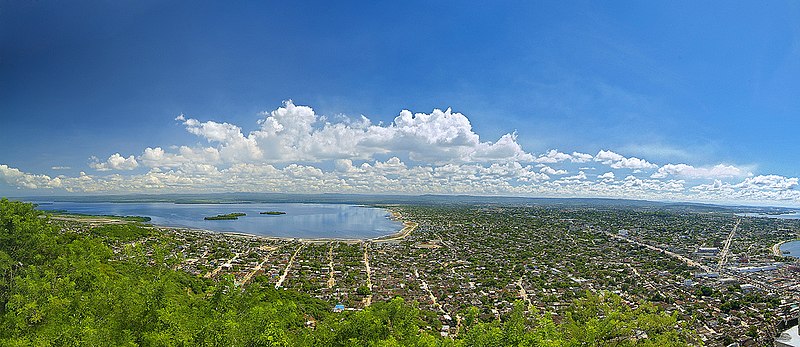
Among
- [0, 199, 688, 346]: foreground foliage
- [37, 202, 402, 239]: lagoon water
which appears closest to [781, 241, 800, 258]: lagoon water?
[0, 199, 688, 346]: foreground foliage

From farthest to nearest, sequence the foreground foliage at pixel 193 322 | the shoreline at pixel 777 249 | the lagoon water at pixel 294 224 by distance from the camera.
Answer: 1. the lagoon water at pixel 294 224
2. the shoreline at pixel 777 249
3. the foreground foliage at pixel 193 322

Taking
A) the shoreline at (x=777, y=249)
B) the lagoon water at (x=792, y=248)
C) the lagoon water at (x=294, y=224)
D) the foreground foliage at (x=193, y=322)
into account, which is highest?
the foreground foliage at (x=193, y=322)

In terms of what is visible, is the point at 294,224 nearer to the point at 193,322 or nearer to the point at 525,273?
the point at 525,273

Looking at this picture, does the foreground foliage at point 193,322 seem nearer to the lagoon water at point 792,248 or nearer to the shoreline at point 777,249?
the shoreline at point 777,249

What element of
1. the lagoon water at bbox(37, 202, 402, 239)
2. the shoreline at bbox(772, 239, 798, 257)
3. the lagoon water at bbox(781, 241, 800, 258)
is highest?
the shoreline at bbox(772, 239, 798, 257)

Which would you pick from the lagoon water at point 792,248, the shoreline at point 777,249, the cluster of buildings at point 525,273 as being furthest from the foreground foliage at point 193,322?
the lagoon water at point 792,248

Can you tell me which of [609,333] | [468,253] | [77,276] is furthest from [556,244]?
[77,276]

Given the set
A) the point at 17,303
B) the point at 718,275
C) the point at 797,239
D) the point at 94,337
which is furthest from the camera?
the point at 797,239

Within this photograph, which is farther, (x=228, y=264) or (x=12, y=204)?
(x=228, y=264)

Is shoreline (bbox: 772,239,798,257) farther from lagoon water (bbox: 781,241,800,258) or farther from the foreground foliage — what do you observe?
the foreground foliage

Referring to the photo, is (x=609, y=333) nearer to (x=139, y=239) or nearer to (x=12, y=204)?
(x=12, y=204)

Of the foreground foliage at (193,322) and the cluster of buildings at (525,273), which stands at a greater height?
the foreground foliage at (193,322)
